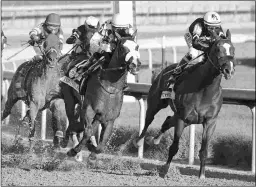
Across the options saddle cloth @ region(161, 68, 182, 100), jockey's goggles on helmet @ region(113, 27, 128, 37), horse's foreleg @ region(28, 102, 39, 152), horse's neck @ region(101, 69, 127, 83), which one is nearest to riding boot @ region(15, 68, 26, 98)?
horse's foreleg @ region(28, 102, 39, 152)

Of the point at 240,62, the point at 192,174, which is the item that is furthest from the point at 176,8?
Result: the point at 192,174

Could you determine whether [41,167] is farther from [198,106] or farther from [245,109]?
[245,109]

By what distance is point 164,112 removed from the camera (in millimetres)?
14727

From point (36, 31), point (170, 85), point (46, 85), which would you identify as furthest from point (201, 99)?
point (36, 31)

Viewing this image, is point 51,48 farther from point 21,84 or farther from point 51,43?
point 21,84

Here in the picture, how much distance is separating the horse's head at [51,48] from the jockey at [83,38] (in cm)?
30

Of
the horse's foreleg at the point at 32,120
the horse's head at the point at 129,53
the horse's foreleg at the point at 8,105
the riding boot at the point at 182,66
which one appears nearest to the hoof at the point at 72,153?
the horse's head at the point at 129,53

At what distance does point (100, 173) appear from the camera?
10.2 m

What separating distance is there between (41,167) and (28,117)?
102 centimetres

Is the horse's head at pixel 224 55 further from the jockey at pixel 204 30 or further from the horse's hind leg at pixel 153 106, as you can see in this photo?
the horse's hind leg at pixel 153 106

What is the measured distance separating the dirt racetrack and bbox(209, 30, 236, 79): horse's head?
131 centimetres

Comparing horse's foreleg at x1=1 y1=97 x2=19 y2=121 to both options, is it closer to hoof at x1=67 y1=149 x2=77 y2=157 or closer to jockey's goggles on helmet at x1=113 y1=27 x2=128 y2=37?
hoof at x1=67 y1=149 x2=77 y2=157

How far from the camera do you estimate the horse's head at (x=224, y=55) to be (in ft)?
29.9

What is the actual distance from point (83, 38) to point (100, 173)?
225cm
